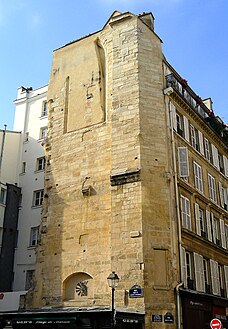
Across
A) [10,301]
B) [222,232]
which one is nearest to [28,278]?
[10,301]

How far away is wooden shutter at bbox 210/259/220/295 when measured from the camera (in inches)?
758

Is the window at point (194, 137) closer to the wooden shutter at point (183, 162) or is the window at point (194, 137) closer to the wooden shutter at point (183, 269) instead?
the wooden shutter at point (183, 162)

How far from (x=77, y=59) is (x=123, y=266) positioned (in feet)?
36.9

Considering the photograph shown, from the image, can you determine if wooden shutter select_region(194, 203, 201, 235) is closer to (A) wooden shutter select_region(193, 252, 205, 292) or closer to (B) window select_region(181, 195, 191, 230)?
(B) window select_region(181, 195, 191, 230)

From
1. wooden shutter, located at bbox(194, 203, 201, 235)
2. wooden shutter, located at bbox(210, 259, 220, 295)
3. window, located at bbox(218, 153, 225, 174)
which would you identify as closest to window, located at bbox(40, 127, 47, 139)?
wooden shutter, located at bbox(194, 203, 201, 235)

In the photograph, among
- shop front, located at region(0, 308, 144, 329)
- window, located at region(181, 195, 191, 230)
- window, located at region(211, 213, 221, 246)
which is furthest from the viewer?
window, located at region(211, 213, 221, 246)

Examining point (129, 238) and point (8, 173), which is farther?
point (8, 173)

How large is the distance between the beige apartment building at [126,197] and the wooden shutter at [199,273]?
46 mm

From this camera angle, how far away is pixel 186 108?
833 inches

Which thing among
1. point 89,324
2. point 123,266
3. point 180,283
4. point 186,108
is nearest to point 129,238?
point 123,266

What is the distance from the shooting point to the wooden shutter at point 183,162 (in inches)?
736

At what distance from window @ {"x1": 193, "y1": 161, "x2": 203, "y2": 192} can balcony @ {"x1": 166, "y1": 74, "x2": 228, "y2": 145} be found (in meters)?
3.02

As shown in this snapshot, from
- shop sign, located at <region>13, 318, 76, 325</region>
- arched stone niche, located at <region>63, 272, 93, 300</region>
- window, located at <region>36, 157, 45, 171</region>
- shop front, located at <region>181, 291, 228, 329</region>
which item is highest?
window, located at <region>36, 157, 45, 171</region>

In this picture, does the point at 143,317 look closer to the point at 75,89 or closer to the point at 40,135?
the point at 75,89
